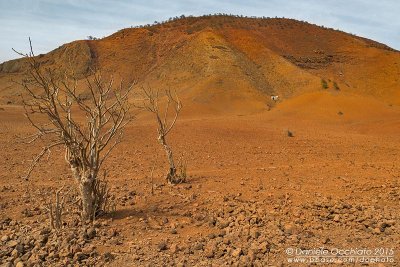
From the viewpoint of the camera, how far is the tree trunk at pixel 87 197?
17.3ft

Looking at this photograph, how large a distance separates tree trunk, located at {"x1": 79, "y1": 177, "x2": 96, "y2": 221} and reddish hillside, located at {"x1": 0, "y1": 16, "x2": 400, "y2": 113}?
22.2 m

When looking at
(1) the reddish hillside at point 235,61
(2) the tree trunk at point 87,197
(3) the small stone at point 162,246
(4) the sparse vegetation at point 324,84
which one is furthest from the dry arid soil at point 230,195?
(1) the reddish hillside at point 235,61

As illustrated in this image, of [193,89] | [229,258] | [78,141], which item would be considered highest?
[193,89]

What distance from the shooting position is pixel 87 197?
5309 millimetres

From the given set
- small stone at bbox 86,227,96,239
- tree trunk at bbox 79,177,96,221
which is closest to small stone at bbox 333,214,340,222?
small stone at bbox 86,227,96,239

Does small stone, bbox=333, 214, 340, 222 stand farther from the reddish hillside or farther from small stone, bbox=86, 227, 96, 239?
the reddish hillside

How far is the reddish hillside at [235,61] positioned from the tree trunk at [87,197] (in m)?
22.2

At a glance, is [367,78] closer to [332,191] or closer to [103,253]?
[332,191]

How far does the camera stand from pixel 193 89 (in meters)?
31.0

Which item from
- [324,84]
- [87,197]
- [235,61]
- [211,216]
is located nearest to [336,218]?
→ [211,216]

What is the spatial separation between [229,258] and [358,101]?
24.6 meters

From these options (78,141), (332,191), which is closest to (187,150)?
(332,191)

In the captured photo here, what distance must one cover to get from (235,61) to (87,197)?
100 ft

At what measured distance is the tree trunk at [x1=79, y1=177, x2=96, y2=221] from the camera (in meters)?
5.27
